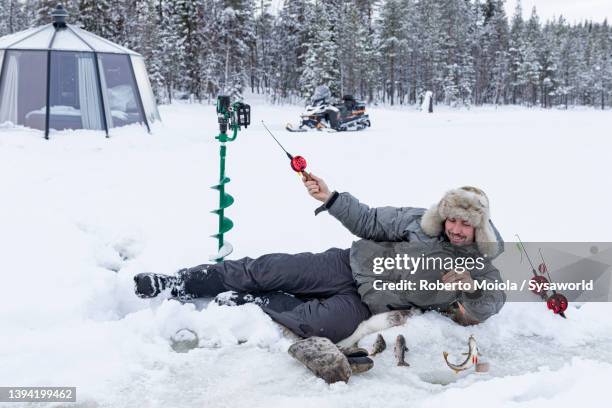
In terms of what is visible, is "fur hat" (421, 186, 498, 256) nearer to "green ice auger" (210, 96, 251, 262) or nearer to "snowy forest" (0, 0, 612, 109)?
"green ice auger" (210, 96, 251, 262)

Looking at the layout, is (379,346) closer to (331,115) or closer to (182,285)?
(182,285)

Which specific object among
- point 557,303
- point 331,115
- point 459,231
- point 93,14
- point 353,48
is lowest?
point 557,303

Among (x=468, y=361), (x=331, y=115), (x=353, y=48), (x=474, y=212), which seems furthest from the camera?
(x=353, y=48)

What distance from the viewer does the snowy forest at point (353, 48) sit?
3484 cm

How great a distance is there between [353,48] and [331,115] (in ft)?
84.5

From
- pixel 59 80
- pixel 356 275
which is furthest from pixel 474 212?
pixel 59 80

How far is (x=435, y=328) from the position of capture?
347cm

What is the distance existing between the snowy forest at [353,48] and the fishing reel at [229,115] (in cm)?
2752

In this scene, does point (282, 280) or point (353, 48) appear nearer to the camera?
point (282, 280)

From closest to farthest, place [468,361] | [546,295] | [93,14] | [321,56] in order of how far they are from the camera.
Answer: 1. [468,361]
2. [546,295]
3. [93,14]
4. [321,56]

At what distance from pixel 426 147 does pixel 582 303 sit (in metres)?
7.74

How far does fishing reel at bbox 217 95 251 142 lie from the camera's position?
173 inches

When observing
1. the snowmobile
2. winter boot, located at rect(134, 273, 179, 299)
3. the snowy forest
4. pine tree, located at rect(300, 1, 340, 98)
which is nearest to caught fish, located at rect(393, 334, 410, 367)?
winter boot, located at rect(134, 273, 179, 299)

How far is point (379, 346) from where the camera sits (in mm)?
3223
